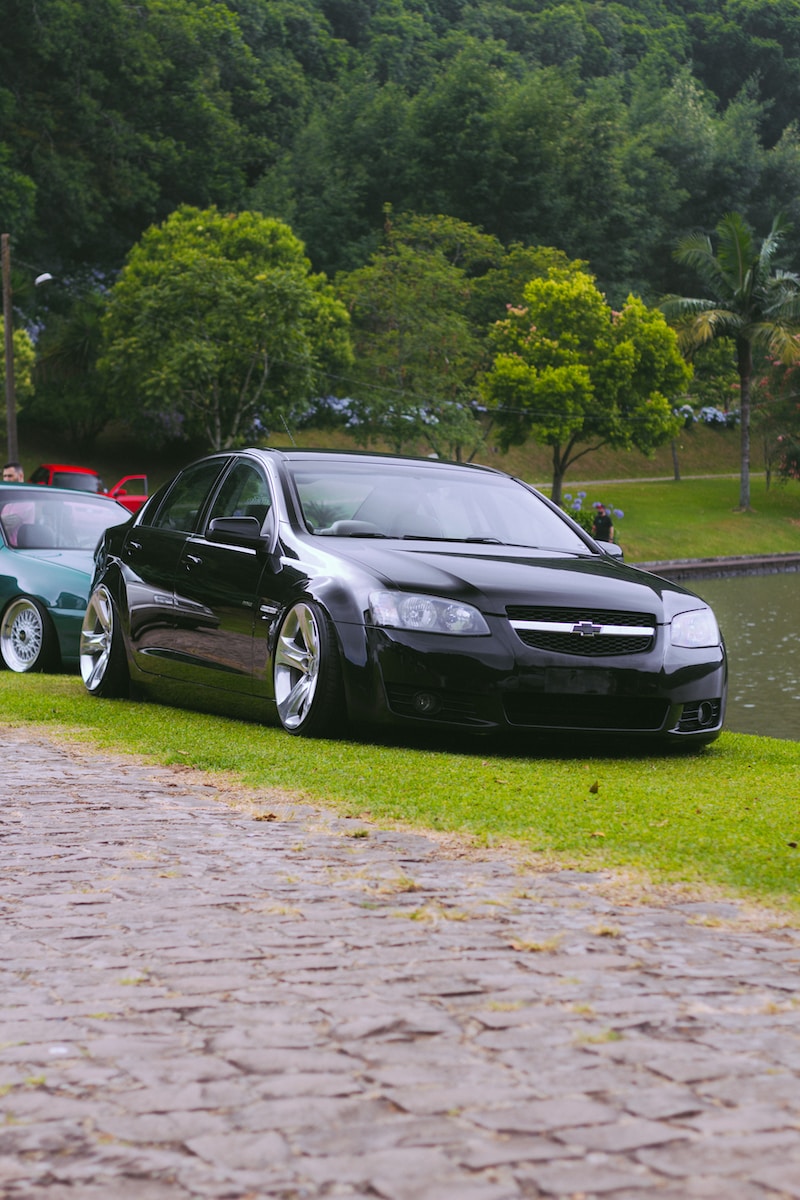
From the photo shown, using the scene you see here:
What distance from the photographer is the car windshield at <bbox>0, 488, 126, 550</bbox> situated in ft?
42.1

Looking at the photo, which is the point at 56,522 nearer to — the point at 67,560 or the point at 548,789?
the point at 67,560

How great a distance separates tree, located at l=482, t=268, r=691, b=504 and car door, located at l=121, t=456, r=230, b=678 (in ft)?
137

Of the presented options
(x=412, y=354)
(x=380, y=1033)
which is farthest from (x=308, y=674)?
(x=412, y=354)

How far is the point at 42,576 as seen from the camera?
39.5 feet

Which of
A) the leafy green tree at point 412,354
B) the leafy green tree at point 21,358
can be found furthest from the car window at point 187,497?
the leafy green tree at point 412,354

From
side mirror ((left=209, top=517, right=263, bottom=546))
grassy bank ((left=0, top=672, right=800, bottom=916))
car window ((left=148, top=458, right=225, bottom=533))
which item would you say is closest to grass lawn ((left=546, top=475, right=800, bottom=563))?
car window ((left=148, top=458, right=225, bottom=533))

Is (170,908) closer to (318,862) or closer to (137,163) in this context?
(318,862)

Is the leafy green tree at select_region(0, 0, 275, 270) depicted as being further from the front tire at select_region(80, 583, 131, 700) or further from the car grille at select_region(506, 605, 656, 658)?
the car grille at select_region(506, 605, 656, 658)

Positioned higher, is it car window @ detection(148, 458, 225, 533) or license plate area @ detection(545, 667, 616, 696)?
car window @ detection(148, 458, 225, 533)

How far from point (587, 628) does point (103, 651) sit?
13.0ft

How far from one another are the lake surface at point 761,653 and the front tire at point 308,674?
15.2 ft

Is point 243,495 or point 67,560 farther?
point 67,560

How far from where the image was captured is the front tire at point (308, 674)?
7449 mm

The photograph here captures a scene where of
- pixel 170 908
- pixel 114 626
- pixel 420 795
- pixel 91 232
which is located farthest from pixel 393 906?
pixel 91 232
